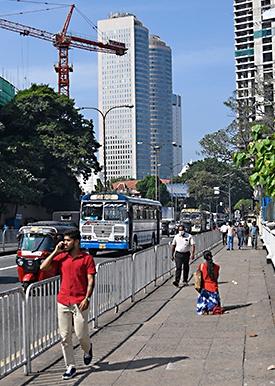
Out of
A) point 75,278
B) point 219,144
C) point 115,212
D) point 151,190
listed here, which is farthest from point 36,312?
point 151,190

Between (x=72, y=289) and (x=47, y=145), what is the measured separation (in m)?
52.8

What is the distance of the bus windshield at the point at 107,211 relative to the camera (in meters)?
30.4

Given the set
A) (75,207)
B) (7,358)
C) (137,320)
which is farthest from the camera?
(75,207)

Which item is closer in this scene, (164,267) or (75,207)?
(164,267)

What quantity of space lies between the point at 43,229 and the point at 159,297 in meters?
3.84

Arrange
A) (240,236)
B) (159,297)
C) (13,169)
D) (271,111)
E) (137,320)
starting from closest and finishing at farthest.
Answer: (137,320) → (159,297) → (240,236) → (271,111) → (13,169)

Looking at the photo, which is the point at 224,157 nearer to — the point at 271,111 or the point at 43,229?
the point at 271,111

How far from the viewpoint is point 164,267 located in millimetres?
19844

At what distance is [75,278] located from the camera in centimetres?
776

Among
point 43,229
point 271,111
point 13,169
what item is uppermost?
point 271,111

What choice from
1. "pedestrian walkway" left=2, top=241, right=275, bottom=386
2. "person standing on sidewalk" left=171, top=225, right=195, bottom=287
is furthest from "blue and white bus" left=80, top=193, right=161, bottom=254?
"pedestrian walkway" left=2, top=241, right=275, bottom=386

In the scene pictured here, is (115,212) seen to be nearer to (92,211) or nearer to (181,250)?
(92,211)

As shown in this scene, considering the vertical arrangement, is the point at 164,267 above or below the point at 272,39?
below

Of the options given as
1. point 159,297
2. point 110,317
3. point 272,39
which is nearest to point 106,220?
point 159,297
